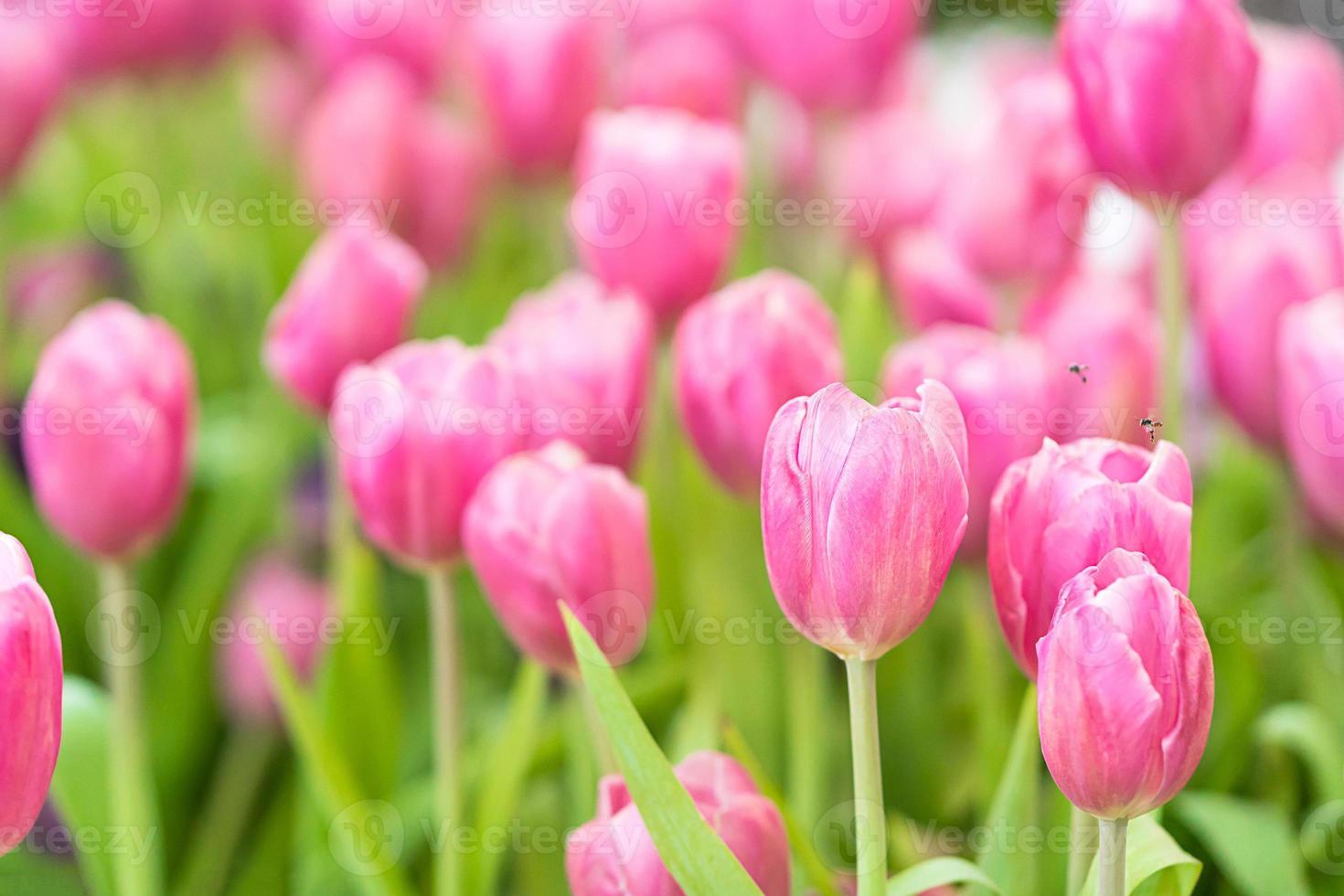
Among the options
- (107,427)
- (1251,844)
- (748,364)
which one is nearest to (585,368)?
(748,364)

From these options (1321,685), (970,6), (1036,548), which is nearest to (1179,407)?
(1321,685)

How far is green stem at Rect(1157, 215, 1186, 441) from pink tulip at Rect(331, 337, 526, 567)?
258 mm

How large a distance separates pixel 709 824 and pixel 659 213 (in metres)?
0.30

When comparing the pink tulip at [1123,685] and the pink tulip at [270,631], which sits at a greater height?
the pink tulip at [1123,685]

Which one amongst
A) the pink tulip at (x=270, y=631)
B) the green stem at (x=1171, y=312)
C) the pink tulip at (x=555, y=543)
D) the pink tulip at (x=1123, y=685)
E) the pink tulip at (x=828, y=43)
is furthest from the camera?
the pink tulip at (x=828, y=43)

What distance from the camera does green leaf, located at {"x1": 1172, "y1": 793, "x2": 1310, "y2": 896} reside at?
0.46 m

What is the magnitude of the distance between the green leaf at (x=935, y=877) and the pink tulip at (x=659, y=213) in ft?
0.98

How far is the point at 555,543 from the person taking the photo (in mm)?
439

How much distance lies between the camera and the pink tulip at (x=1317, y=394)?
482 mm

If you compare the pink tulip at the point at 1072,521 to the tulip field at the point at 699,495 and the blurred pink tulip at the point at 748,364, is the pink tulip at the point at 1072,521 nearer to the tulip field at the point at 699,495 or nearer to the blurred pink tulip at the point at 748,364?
the tulip field at the point at 699,495

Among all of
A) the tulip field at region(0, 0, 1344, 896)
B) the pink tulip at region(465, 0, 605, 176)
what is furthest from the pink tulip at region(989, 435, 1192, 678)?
the pink tulip at region(465, 0, 605, 176)

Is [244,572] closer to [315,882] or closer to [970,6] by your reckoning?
[315,882]

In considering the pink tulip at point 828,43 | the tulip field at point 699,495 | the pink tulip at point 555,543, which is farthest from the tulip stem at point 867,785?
the pink tulip at point 828,43

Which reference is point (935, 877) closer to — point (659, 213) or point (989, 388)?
point (989, 388)
